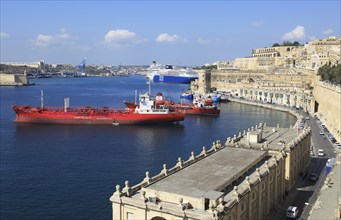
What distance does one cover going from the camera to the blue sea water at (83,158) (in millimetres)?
33188

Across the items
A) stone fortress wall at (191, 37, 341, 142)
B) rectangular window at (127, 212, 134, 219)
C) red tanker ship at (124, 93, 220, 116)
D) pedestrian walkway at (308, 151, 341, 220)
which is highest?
stone fortress wall at (191, 37, 341, 142)

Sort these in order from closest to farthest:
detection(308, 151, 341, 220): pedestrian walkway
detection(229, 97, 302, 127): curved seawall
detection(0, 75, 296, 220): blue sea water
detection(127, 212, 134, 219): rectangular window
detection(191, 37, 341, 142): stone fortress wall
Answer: detection(127, 212, 134, 219): rectangular window → detection(308, 151, 341, 220): pedestrian walkway → detection(0, 75, 296, 220): blue sea water → detection(191, 37, 341, 142): stone fortress wall → detection(229, 97, 302, 127): curved seawall

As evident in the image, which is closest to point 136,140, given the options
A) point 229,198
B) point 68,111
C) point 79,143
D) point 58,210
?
point 79,143

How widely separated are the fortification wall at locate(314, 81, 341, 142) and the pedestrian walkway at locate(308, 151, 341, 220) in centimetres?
2124

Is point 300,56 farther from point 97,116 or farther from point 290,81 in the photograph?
point 97,116

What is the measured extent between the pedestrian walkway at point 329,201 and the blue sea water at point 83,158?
15.8 meters

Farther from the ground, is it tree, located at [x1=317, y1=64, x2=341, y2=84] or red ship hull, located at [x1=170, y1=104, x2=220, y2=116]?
tree, located at [x1=317, y1=64, x2=341, y2=84]

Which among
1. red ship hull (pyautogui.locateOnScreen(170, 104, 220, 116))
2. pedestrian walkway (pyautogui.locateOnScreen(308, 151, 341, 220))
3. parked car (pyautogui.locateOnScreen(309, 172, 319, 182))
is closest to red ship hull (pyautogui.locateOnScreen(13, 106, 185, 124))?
red ship hull (pyautogui.locateOnScreen(170, 104, 220, 116))

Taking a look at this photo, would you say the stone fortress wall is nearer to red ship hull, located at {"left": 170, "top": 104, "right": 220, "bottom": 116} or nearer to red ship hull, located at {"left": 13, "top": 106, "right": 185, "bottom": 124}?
red ship hull, located at {"left": 170, "top": 104, "right": 220, "bottom": 116}

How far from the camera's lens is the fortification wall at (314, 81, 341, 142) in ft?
181

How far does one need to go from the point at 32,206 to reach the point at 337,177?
25.9m

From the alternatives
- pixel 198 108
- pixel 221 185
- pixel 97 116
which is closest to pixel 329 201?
pixel 221 185

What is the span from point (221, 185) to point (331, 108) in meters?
47.6

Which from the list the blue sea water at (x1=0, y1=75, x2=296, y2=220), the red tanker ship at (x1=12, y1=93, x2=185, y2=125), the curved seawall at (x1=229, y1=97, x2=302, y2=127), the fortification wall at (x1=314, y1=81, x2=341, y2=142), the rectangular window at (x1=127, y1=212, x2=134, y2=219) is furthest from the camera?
the curved seawall at (x1=229, y1=97, x2=302, y2=127)
